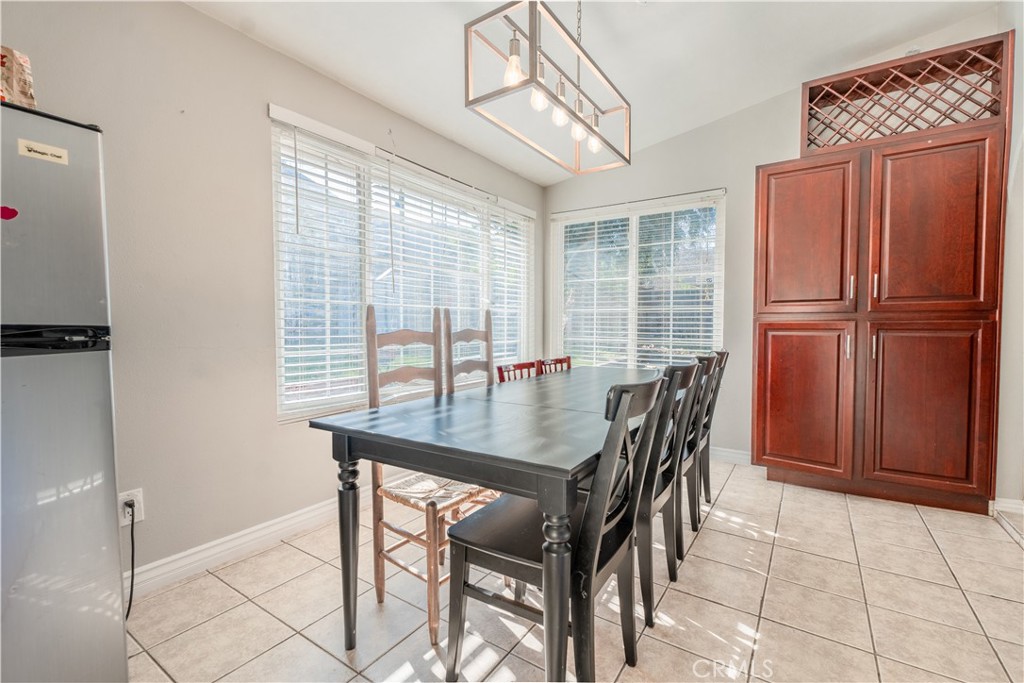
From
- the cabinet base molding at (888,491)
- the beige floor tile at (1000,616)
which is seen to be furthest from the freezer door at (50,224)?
the cabinet base molding at (888,491)

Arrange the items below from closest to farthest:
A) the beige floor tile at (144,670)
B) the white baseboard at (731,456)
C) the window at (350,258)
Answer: the beige floor tile at (144,670) < the window at (350,258) < the white baseboard at (731,456)

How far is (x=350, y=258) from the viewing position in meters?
2.64

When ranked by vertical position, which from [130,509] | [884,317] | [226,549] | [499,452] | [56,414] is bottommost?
[226,549]

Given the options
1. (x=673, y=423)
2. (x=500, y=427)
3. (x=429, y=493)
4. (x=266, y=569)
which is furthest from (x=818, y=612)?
(x=266, y=569)

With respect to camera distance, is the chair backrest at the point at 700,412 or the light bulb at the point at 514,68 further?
the chair backrest at the point at 700,412

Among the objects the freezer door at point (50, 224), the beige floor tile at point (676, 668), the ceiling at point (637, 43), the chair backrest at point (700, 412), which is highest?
the ceiling at point (637, 43)

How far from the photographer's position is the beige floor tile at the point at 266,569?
75.5 inches

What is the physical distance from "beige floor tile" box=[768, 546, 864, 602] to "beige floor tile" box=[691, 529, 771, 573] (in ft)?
0.16

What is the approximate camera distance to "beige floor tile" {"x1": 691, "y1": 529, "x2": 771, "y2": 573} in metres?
2.12

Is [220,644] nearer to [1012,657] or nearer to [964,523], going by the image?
[1012,657]

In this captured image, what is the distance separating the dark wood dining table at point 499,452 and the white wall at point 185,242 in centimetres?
91

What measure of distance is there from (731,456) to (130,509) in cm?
376

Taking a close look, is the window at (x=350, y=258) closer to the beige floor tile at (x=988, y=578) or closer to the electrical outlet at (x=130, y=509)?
the electrical outlet at (x=130, y=509)

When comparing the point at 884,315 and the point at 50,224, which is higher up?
the point at 50,224
